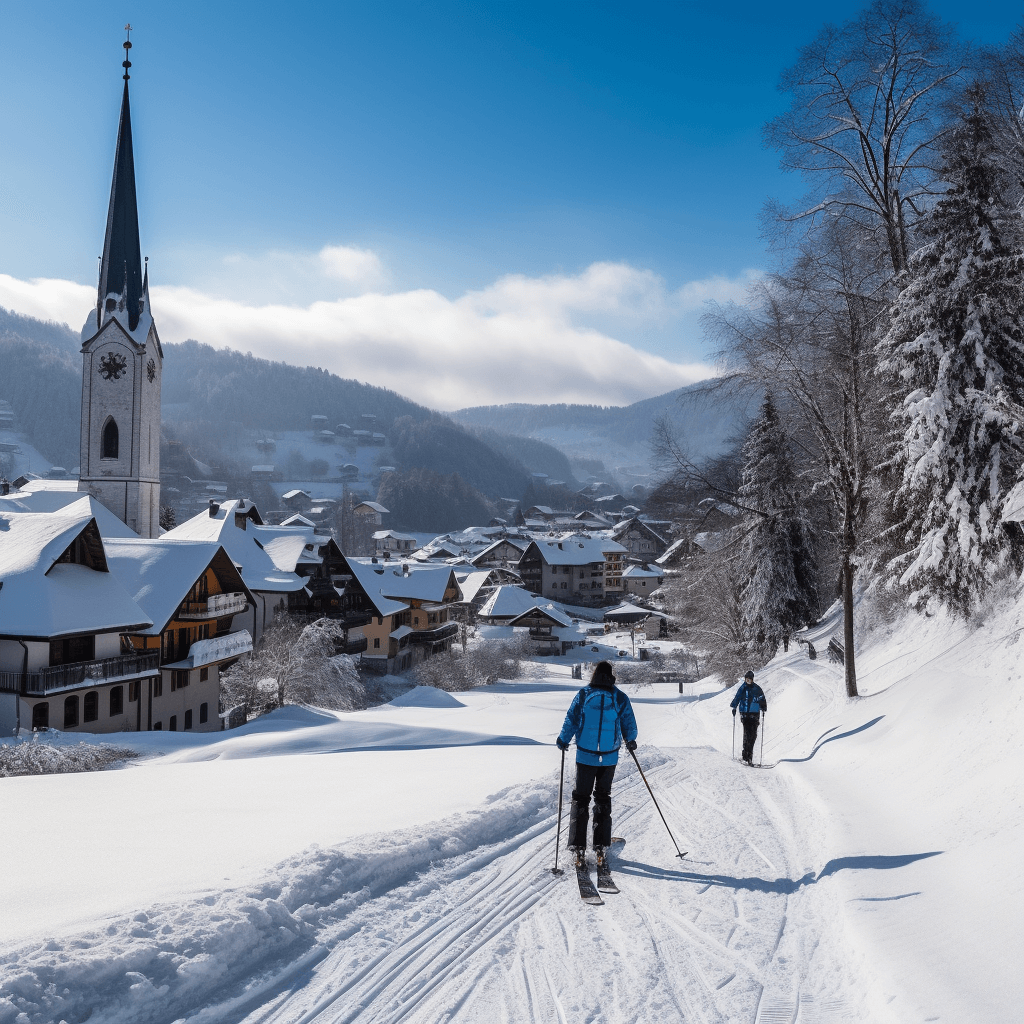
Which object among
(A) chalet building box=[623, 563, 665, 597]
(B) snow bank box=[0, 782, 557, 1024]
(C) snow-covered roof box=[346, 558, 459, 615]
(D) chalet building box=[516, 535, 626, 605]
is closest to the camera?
(B) snow bank box=[0, 782, 557, 1024]

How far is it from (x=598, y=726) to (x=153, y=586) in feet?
81.6

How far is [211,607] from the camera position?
2867cm

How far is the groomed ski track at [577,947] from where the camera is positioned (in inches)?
164

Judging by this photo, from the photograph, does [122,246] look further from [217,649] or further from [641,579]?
[641,579]

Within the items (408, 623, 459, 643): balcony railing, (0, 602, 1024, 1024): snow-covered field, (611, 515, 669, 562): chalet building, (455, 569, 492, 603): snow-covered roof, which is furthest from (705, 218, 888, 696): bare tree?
(611, 515, 669, 562): chalet building

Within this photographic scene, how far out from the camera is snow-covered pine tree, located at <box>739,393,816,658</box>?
94.0 ft

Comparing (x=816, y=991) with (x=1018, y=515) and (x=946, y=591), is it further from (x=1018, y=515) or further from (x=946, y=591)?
(x=946, y=591)

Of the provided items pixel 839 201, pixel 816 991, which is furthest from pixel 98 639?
pixel 839 201

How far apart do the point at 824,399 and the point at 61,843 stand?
15640 millimetres

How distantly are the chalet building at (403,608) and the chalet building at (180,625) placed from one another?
1420cm

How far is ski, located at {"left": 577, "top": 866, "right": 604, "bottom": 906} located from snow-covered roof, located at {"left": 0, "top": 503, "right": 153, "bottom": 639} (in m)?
19.3

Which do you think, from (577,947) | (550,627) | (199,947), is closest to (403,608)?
(550,627)

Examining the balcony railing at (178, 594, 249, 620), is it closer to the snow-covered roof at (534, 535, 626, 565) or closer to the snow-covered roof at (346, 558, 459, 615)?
the snow-covered roof at (346, 558, 459, 615)

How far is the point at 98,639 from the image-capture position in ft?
74.2
